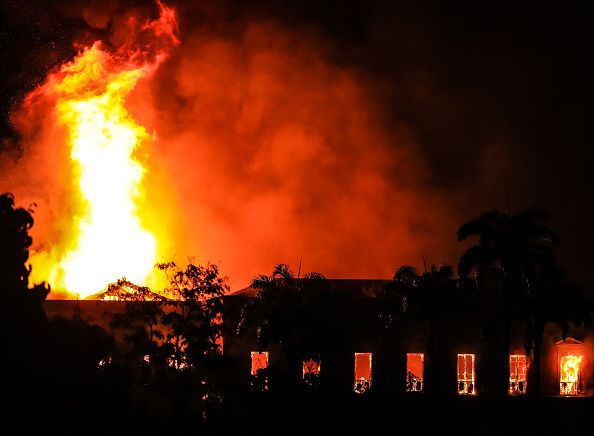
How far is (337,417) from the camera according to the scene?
30.2 meters

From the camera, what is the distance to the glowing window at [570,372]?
43.7 metres

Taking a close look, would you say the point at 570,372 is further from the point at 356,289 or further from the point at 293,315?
the point at 293,315

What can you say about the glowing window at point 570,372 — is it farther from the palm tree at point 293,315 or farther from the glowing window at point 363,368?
the palm tree at point 293,315

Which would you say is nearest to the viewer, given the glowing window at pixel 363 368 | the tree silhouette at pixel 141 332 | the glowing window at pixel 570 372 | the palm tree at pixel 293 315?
the tree silhouette at pixel 141 332

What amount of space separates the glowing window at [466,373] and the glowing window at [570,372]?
15.7 feet

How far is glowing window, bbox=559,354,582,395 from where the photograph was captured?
43.7 meters

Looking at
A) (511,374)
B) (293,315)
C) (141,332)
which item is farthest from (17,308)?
(511,374)

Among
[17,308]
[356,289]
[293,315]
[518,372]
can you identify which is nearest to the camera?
[17,308]

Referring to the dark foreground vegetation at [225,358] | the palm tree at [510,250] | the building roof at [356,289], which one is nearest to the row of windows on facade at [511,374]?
the building roof at [356,289]

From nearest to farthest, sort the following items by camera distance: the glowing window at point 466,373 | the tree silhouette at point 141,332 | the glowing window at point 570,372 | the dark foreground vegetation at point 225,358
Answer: the dark foreground vegetation at point 225,358 < the tree silhouette at point 141,332 < the glowing window at point 466,373 < the glowing window at point 570,372

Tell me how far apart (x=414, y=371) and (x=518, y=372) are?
5.92 metres

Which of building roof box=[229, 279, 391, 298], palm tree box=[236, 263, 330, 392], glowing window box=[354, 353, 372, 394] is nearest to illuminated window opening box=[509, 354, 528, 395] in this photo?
glowing window box=[354, 353, 372, 394]

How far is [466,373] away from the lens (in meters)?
43.7

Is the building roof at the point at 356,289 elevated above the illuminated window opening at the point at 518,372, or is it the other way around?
the building roof at the point at 356,289
